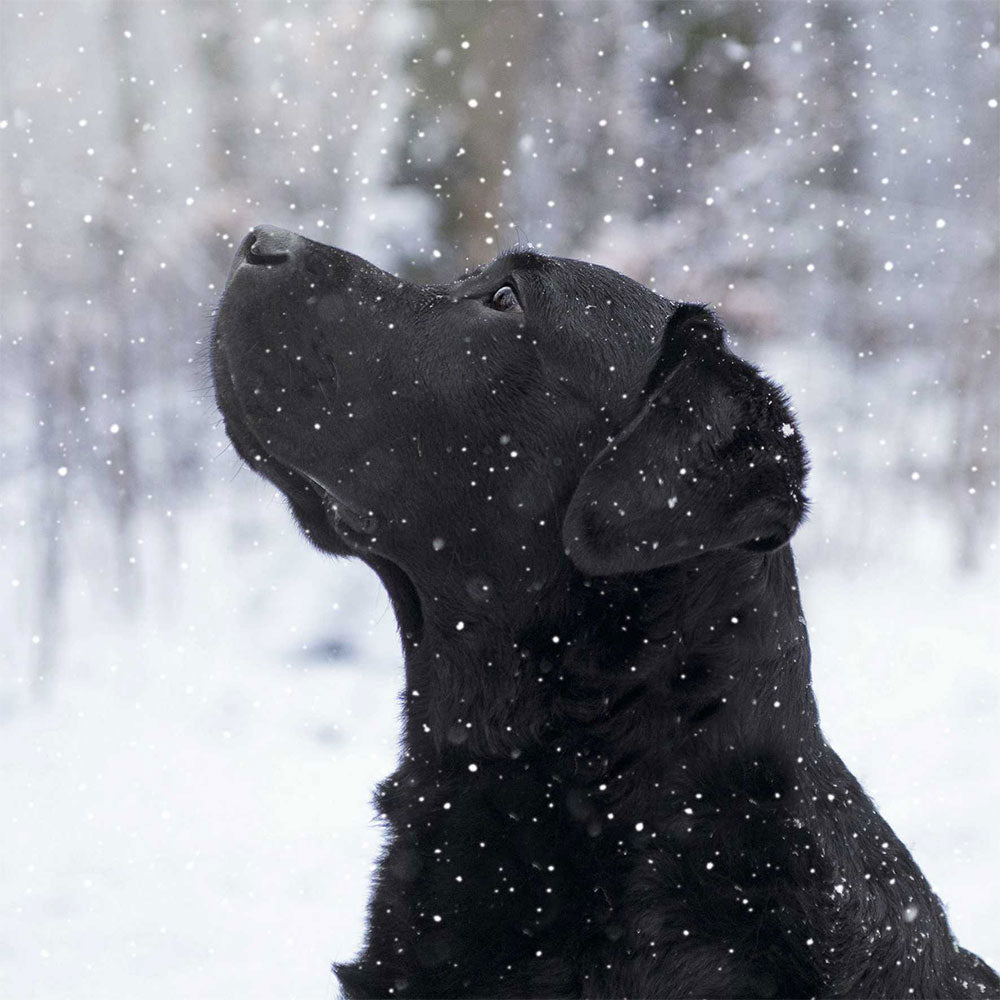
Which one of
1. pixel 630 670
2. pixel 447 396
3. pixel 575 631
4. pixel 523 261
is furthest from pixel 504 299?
pixel 630 670

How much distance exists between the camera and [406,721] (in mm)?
2678

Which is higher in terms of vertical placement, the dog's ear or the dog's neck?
the dog's ear

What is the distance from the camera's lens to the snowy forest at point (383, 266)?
15.7 ft

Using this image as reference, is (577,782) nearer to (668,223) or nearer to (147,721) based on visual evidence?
(147,721)

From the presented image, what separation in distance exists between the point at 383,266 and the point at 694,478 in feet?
20.5

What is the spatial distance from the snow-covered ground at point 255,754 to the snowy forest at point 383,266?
0.02 m

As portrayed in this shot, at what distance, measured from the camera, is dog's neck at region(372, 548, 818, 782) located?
2275 mm

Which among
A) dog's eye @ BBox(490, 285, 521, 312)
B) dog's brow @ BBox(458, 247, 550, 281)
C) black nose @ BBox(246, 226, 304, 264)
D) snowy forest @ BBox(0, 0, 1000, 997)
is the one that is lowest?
dog's eye @ BBox(490, 285, 521, 312)

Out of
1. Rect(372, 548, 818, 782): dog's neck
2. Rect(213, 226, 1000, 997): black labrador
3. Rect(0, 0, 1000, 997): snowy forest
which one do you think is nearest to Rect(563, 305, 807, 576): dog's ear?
Rect(213, 226, 1000, 997): black labrador

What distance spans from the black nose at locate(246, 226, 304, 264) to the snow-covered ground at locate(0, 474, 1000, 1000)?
123 centimetres

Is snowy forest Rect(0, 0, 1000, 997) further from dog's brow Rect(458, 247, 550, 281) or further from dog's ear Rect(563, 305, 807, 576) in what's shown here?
dog's ear Rect(563, 305, 807, 576)

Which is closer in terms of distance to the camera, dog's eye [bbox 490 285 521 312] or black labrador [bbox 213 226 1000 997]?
black labrador [bbox 213 226 1000 997]

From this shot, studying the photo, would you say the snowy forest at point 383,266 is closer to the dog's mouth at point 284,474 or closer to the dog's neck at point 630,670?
the dog's mouth at point 284,474

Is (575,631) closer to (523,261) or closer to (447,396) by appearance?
(447,396)
